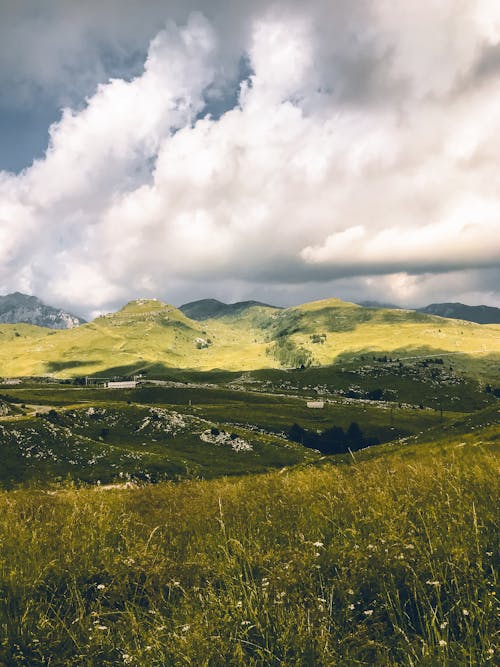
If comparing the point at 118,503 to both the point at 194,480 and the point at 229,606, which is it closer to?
the point at 194,480

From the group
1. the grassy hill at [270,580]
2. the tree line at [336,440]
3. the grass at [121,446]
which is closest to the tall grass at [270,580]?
the grassy hill at [270,580]

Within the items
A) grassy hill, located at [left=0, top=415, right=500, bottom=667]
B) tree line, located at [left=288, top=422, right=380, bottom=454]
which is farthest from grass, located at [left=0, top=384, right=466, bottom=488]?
grassy hill, located at [left=0, top=415, right=500, bottom=667]

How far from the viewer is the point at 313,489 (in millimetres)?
8758

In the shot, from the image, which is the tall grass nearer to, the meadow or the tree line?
the meadow

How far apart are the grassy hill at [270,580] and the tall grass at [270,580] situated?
0.08 ft

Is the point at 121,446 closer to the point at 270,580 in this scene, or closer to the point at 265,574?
the point at 265,574

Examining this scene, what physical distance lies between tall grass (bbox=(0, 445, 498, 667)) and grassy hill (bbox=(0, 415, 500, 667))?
1.0 inches

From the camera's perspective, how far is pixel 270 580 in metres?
5.45

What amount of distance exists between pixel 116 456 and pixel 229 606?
138 m

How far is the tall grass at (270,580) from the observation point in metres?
4.33

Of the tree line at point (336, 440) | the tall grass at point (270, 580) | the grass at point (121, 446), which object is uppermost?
the tall grass at point (270, 580)

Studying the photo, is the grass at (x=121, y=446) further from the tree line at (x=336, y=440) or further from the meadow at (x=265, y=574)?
the meadow at (x=265, y=574)

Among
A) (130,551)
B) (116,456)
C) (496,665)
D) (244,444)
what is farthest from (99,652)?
(244,444)

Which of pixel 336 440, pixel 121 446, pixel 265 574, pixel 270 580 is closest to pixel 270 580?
pixel 270 580
